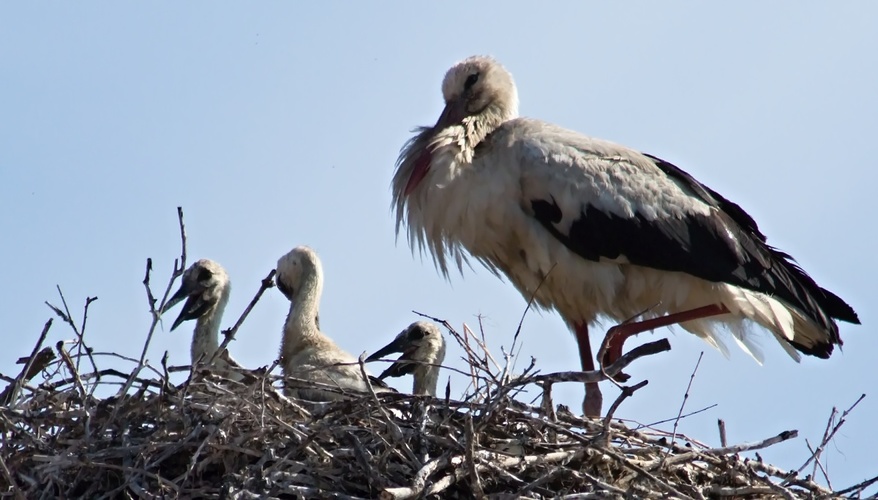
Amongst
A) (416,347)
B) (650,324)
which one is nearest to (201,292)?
(416,347)

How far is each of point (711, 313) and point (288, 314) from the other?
1.76 m

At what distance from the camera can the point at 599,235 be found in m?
6.29

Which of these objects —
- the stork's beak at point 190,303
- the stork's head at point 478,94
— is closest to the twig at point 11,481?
the stork's beak at point 190,303

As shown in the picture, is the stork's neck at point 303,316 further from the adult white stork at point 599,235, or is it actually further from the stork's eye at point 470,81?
the stork's eye at point 470,81

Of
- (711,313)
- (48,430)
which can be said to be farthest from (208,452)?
(711,313)

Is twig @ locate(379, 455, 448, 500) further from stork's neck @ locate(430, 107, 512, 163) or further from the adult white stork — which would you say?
stork's neck @ locate(430, 107, 512, 163)

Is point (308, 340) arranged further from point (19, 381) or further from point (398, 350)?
point (19, 381)

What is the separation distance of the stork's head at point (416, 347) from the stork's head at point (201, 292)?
0.75 m

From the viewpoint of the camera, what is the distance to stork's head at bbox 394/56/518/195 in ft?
21.6

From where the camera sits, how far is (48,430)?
4.99m

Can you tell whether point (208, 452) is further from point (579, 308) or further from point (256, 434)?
point (579, 308)

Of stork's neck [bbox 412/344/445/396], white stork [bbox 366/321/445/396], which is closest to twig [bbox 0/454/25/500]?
stork's neck [bbox 412/344/445/396]

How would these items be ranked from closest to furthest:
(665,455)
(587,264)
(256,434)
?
1. (256,434)
2. (665,455)
3. (587,264)

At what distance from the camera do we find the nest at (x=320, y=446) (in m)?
4.63
